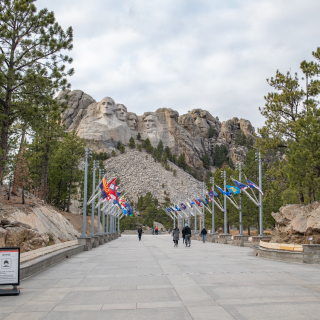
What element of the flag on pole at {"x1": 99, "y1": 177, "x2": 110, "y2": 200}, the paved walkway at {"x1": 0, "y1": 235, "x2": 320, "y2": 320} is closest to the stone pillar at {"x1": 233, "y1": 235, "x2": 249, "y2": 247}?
the flag on pole at {"x1": 99, "y1": 177, "x2": 110, "y2": 200}

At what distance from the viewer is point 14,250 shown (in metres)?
8.02

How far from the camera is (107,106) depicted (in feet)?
529

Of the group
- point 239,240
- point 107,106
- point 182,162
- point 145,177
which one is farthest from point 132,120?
point 239,240

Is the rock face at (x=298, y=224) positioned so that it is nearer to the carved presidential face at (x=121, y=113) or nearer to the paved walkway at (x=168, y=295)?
the paved walkway at (x=168, y=295)

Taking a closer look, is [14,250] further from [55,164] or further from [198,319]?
[55,164]

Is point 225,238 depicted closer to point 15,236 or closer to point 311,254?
point 311,254

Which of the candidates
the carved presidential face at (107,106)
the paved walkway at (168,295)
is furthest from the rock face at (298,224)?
the carved presidential face at (107,106)

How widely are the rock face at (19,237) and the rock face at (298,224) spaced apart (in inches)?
463

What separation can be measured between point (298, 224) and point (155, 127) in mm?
160105

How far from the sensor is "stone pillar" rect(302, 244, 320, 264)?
13632mm

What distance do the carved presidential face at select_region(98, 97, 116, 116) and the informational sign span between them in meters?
155

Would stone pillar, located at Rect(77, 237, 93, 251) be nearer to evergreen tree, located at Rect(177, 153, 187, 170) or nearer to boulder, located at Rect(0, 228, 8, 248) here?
boulder, located at Rect(0, 228, 8, 248)

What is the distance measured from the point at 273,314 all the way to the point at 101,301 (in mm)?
3375

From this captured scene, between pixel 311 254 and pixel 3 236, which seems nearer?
pixel 3 236
